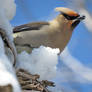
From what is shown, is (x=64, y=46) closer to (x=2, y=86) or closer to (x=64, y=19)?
(x=64, y=19)

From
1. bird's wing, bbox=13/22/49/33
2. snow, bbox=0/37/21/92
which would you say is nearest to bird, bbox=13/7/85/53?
bird's wing, bbox=13/22/49/33

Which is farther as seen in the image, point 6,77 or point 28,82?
point 28,82

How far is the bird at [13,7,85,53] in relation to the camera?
0.81m

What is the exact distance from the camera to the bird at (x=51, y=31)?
808 mm

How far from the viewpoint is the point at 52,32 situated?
940 mm

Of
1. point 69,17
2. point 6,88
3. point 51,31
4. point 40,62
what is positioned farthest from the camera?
point 69,17

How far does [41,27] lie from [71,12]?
14 centimetres

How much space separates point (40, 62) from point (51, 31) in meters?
0.41

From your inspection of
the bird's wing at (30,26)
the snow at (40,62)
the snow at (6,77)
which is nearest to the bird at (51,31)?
the bird's wing at (30,26)

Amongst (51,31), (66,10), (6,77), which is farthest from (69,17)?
(6,77)

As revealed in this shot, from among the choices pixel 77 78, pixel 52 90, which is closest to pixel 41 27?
pixel 77 78

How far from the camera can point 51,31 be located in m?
0.95

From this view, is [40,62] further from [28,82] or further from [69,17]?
[69,17]

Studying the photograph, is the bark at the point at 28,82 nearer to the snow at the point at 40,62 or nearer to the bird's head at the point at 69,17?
Result: the snow at the point at 40,62
